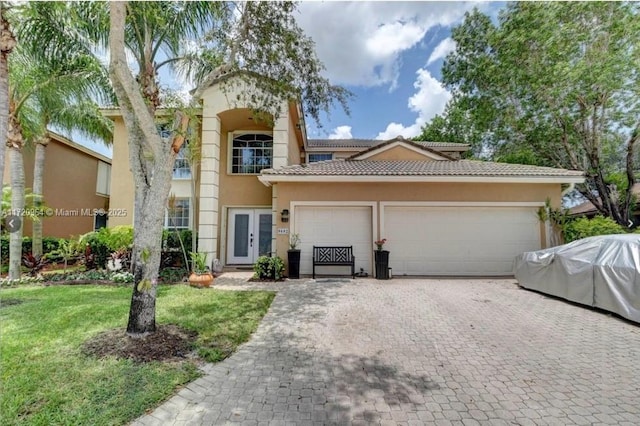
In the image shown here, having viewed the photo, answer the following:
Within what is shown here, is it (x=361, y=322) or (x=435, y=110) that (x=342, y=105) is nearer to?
(x=361, y=322)

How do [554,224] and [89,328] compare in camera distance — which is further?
[554,224]

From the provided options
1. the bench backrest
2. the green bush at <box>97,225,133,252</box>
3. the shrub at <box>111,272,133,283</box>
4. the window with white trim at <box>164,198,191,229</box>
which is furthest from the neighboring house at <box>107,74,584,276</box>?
the green bush at <box>97,225,133,252</box>

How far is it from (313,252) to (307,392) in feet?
22.8

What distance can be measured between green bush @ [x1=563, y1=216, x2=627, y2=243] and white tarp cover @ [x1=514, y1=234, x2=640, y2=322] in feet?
9.23

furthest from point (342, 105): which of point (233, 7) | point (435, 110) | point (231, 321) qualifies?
point (435, 110)

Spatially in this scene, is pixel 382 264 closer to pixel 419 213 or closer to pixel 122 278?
pixel 419 213

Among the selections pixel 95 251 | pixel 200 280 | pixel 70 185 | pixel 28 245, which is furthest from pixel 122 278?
pixel 70 185

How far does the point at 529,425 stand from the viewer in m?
2.81

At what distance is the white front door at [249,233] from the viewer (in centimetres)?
1252

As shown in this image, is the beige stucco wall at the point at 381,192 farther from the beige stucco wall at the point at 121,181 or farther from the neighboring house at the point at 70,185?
the neighboring house at the point at 70,185

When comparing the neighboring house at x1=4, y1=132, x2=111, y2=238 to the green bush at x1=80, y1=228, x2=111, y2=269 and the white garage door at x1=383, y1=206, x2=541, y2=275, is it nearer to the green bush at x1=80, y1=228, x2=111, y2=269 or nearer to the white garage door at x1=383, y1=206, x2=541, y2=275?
the green bush at x1=80, y1=228, x2=111, y2=269

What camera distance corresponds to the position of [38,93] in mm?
9914

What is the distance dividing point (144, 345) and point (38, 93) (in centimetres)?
1080

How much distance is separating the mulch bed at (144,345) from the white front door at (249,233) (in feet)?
24.8
